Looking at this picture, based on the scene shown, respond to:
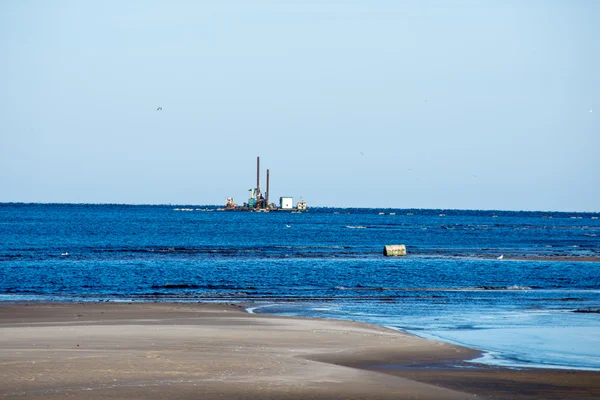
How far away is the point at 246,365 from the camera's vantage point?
1684 centimetres

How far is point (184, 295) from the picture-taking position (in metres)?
37.8

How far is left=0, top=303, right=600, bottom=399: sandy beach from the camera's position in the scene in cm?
1437

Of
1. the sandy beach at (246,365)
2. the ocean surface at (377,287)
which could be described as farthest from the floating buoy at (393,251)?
the sandy beach at (246,365)

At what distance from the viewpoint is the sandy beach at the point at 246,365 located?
1437 cm

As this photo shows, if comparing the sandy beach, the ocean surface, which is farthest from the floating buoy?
the sandy beach

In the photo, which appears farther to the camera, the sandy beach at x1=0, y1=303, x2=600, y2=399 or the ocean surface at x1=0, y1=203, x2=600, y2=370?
the ocean surface at x1=0, y1=203, x2=600, y2=370

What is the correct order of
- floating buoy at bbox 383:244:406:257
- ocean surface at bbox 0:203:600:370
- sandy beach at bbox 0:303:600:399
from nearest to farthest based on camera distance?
1. sandy beach at bbox 0:303:600:399
2. ocean surface at bbox 0:203:600:370
3. floating buoy at bbox 383:244:406:257

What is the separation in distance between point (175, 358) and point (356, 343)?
16.6ft

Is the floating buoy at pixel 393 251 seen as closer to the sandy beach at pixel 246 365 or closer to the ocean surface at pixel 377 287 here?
the ocean surface at pixel 377 287

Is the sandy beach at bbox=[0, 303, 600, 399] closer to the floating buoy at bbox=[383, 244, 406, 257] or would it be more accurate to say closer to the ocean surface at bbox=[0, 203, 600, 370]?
the ocean surface at bbox=[0, 203, 600, 370]

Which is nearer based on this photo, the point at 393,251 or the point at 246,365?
the point at 246,365

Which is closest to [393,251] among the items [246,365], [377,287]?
[377,287]

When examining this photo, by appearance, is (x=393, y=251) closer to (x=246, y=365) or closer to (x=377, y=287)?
(x=377, y=287)

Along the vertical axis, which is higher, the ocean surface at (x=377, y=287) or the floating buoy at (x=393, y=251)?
the floating buoy at (x=393, y=251)
